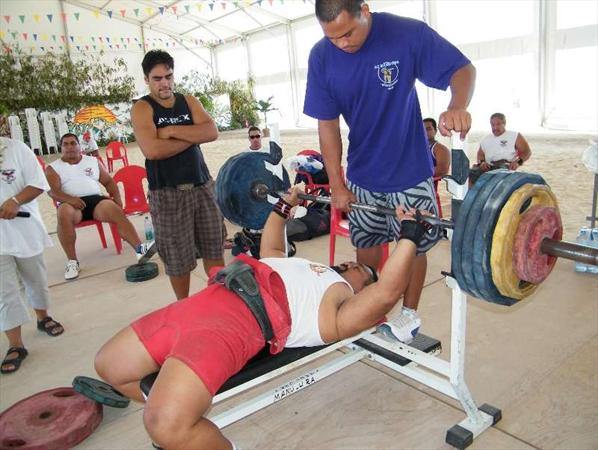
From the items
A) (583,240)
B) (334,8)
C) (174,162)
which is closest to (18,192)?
(174,162)

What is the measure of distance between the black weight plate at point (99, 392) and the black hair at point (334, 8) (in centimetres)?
151

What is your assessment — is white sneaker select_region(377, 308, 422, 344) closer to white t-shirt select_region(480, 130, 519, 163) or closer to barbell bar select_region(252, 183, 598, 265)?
barbell bar select_region(252, 183, 598, 265)

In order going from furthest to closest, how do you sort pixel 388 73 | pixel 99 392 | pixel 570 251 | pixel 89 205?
pixel 89 205 → pixel 99 392 → pixel 388 73 → pixel 570 251

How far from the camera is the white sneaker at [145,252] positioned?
11.5 ft

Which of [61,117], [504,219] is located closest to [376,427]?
[504,219]

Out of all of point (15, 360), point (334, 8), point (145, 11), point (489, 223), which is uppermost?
point (145, 11)

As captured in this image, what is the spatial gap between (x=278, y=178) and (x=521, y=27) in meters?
9.48

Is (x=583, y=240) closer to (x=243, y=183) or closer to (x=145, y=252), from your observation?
(x=243, y=183)

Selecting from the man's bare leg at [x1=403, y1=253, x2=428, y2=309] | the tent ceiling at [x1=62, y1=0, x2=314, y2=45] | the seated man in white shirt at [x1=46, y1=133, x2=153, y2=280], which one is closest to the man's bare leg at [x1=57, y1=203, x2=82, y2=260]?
the seated man in white shirt at [x1=46, y1=133, x2=153, y2=280]

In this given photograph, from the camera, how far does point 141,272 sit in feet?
11.2

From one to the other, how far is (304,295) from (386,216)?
61 cm

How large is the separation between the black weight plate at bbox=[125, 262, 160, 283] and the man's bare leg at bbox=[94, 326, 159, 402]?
2.03m

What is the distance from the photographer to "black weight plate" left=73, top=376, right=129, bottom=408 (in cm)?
181

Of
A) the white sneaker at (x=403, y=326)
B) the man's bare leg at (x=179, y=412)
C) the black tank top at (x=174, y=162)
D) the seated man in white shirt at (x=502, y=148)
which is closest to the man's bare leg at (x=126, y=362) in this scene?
the man's bare leg at (x=179, y=412)
